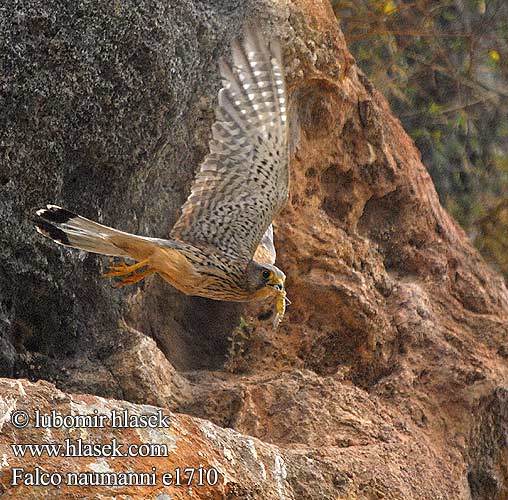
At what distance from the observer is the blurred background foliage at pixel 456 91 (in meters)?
8.64

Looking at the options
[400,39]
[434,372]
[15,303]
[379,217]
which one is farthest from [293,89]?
[400,39]

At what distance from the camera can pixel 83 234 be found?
4.75 metres

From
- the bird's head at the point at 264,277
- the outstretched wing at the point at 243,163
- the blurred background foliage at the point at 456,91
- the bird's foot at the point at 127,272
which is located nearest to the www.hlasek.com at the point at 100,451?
the bird's foot at the point at 127,272

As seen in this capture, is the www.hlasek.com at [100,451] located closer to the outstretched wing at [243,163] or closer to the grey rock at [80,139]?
the grey rock at [80,139]

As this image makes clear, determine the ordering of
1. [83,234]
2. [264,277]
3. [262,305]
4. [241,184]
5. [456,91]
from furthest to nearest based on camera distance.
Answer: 1. [456,91]
2. [262,305]
3. [241,184]
4. [264,277]
5. [83,234]

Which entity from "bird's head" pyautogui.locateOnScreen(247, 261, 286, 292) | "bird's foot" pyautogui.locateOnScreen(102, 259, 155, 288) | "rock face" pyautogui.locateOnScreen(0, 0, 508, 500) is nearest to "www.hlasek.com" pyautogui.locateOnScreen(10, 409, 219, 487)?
"rock face" pyautogui.locateOnScreen(0, 0, 508, 500)

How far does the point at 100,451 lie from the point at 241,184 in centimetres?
220

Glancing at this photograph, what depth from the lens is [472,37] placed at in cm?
883

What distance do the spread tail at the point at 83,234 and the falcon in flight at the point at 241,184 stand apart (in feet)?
1.37

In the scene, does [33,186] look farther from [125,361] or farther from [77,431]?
[77,431]

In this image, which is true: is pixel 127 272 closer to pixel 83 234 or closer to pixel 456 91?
pixel 83 234

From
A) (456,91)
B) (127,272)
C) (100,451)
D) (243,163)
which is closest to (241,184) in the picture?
(243,163)

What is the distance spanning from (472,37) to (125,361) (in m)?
4.93

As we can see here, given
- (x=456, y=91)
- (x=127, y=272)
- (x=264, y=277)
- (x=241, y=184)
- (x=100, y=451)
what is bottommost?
(x=100, y=451)
